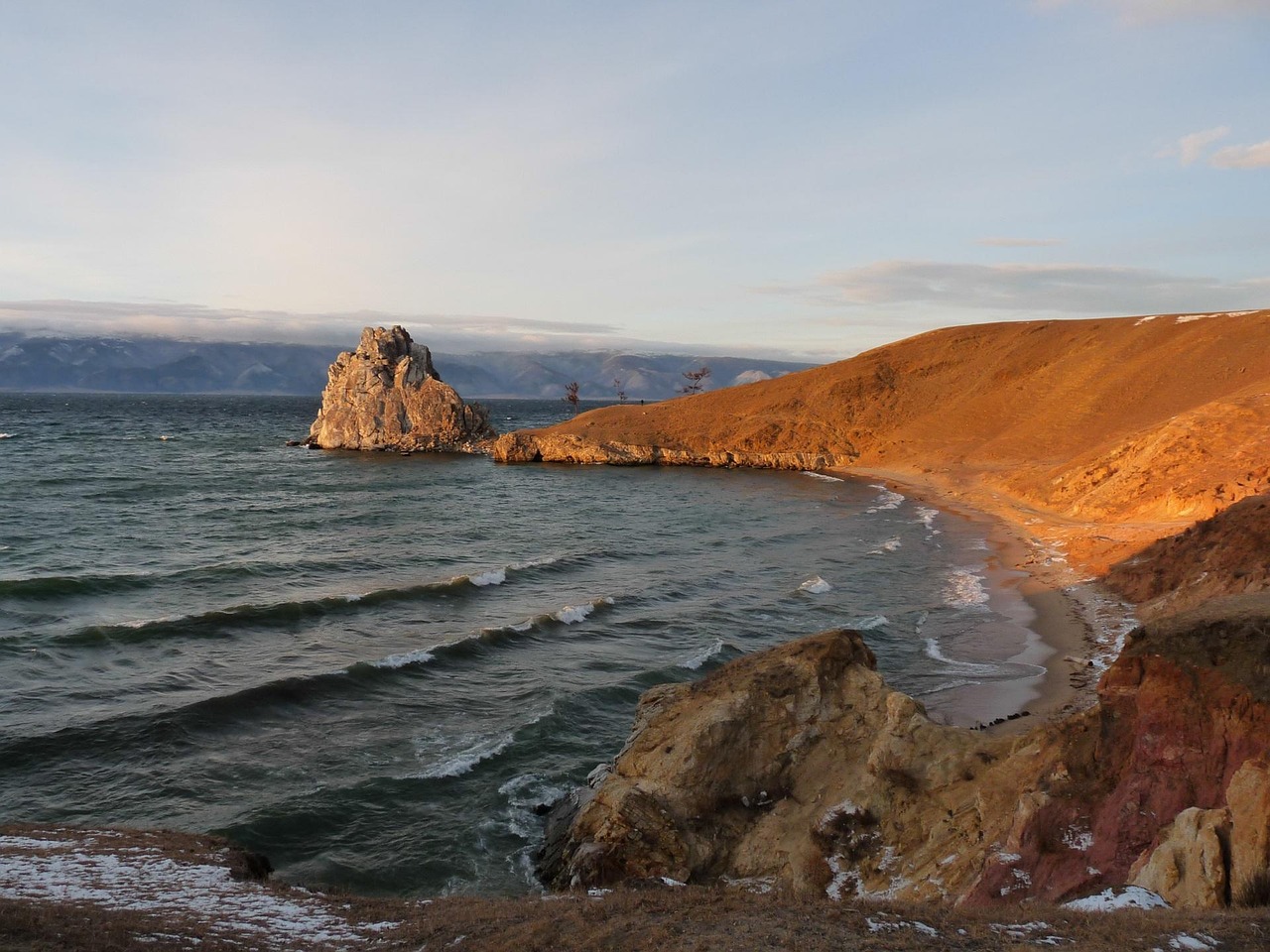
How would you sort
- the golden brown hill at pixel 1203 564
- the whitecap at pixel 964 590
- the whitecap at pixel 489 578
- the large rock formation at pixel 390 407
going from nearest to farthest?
1. the golden brown hill at pixel 1203 564
2. the whitecap at pixel 964 590
3. the whitecap at pixel 489 578
4. the large rock formation at pixel 390 407

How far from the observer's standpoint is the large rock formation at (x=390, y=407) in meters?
92.2

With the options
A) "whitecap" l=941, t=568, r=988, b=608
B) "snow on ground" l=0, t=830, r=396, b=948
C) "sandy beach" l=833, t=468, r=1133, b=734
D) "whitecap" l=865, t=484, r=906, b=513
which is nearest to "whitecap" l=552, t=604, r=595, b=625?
"sandy beach" l=833, t=468, r=1133, b=734

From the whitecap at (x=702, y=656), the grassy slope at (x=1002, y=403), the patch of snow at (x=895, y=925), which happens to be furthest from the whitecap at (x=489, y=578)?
the grassy slope at (x=1002, y=403)

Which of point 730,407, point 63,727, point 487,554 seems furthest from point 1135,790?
point 730,407

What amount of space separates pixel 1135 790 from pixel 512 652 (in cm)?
1835

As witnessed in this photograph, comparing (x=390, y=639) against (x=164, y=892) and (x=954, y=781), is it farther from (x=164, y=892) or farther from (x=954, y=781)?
(x=954, y=781)

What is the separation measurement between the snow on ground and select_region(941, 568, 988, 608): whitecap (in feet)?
85.5

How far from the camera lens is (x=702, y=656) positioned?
25.0 metres

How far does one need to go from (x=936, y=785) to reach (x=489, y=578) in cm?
2464

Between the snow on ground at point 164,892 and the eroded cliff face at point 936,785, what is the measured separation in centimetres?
398

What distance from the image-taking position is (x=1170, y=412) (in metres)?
64.8

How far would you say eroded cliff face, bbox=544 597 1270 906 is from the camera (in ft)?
31.8

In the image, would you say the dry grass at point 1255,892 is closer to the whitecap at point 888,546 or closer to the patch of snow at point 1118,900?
the patch of snow at point 1118,900

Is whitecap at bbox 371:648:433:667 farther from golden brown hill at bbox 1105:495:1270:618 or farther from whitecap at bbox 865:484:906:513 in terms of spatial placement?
whitecap at bbox 865:484:906:513
